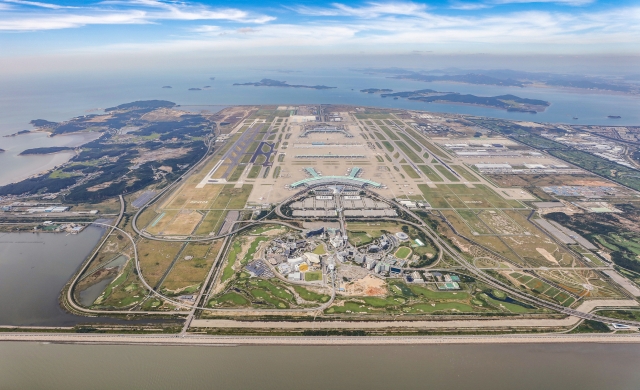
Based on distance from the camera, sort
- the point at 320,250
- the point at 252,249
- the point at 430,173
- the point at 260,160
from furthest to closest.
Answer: the point at 260,160, the point at 430,173, the point at 252,249, the point at 320,250

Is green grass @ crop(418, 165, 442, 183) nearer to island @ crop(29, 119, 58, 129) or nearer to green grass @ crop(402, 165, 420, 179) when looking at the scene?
green grass @ crop(402, 165, 420, 179)

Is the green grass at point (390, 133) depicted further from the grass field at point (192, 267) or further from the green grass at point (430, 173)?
the grass field at point (192, 267)

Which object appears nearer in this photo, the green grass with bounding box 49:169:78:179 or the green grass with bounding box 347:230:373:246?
the green grass with bounding box 347:230:373:246

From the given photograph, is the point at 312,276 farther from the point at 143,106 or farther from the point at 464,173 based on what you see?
the point at 143,106

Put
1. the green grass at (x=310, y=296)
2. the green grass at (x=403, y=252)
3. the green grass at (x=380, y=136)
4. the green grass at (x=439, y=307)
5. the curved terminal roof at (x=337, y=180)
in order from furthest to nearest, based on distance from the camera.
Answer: the green grass at (x=380, y=136) → the curved terminal roof at (x=337, y=180) → the green grass at (x=403, y=252) → the green grass at (x=310, y=296) → the green grass at (x=439, y=307)

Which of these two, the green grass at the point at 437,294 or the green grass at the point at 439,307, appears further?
the green grass at the point at 437,294

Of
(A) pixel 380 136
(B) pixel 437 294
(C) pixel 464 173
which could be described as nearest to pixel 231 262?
(B) pixel 437 294

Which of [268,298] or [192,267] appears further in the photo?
[192,267]

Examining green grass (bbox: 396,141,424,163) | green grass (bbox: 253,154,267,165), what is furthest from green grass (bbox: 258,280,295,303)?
green grass (bbox: 396,141,424,163)

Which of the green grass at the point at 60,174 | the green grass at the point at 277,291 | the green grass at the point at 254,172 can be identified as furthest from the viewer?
the green grass at the point at 60,174

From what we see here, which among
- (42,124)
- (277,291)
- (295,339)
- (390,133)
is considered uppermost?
(390,133)

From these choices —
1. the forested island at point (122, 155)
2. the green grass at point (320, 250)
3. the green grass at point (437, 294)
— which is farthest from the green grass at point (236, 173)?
the green grass at point (437, 294)

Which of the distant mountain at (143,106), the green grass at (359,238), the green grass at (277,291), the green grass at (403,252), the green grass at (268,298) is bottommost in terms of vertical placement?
the green grass at (268,298)
